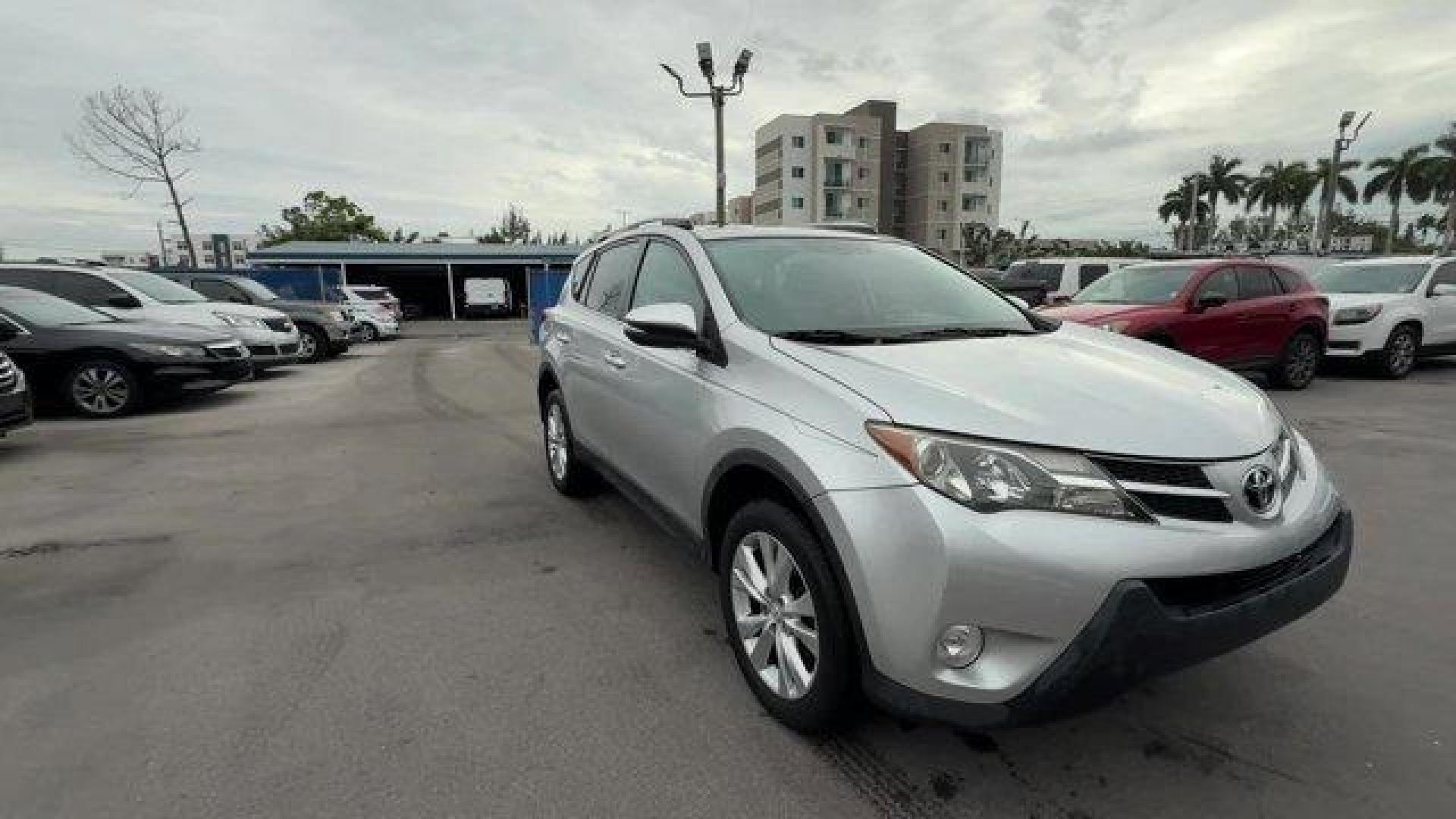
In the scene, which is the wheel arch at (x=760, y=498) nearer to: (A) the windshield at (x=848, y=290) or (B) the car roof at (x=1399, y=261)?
(A) the windshield at (x=848, y=290)

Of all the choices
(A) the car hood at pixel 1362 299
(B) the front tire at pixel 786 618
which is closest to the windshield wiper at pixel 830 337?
(B) the front tire at pixel 786 618

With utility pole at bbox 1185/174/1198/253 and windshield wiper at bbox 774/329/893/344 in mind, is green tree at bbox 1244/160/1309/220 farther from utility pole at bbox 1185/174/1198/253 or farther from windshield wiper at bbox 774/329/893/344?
windshield wiper at bbox 774/329/893/344

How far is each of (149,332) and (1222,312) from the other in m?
11.8

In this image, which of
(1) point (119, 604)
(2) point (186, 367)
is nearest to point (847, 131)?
(2) point (186, 367)

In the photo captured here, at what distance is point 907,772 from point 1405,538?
11.9 ft

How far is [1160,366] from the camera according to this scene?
8.97ft

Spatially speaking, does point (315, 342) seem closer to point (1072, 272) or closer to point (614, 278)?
point (614, 278)

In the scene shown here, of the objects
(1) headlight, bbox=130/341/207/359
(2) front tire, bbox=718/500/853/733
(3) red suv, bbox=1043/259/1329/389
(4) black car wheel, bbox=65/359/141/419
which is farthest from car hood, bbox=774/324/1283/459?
(4) black car wheel, bbox=65/359/141/419

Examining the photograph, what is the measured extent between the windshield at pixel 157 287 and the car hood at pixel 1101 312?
38.6ft

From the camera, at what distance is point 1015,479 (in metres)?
1.98

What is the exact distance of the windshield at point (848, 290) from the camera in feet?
9.80

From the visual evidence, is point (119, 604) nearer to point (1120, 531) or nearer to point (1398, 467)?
point (1120, 531)

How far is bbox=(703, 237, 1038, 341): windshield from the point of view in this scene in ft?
9.80

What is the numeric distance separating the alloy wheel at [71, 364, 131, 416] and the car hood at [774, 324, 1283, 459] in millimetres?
8754
